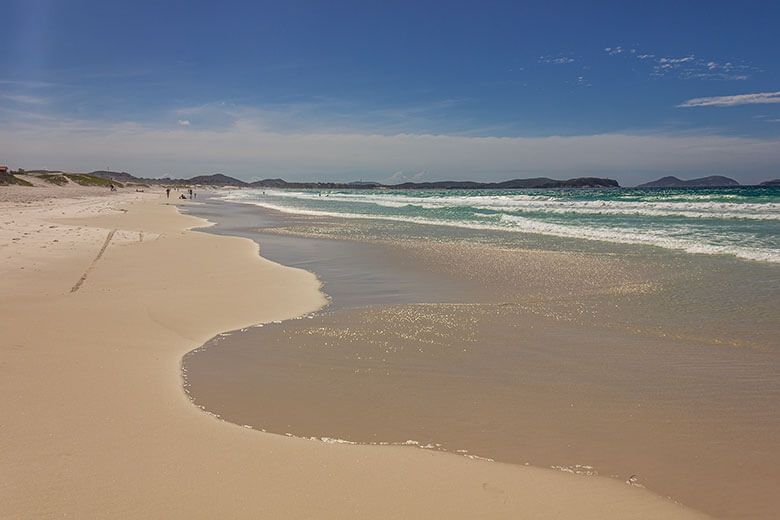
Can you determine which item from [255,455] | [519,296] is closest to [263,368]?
[255,455]

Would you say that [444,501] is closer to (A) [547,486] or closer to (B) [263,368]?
(A) [547,486]

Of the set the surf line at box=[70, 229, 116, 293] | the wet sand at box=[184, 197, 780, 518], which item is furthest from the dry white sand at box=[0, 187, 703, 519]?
the surf line at box=[70, 229, 116, 293]

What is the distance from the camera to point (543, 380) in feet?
16.4

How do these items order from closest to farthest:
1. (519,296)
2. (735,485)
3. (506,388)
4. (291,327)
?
(735,485) → (506,388) → (291,327) → (519,296)

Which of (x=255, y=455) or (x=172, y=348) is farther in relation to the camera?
(x=172, y=348)

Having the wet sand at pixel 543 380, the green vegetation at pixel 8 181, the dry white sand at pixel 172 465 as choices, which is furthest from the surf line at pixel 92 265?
the green vegetation at pixel 8 181

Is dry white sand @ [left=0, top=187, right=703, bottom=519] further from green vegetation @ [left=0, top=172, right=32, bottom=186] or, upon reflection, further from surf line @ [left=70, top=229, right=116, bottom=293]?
green vegetation @ [left=0, top=172, right=32, bottom=186]

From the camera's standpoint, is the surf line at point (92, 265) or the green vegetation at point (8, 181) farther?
the green vegetation at point (8, 181)

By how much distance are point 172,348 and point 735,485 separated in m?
5.63

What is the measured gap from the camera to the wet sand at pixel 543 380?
3.60m

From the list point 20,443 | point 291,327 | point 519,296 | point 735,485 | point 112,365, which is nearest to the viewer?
point 735,485

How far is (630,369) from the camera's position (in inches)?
211

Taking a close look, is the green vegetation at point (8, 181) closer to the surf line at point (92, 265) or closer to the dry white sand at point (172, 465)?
the surf line at point (92, 265)

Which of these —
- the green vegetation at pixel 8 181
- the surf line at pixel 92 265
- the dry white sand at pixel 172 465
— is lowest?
the dry white sand at pixel 172 465
